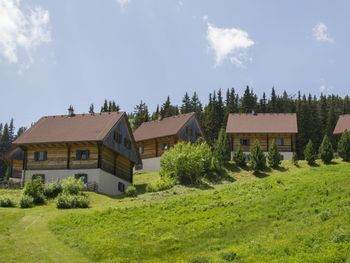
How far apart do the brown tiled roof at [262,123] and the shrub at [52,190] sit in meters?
36.9

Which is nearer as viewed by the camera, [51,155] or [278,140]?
[51,155]

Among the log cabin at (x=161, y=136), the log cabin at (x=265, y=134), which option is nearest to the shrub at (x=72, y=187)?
the log cabin at (x=161, y=136)

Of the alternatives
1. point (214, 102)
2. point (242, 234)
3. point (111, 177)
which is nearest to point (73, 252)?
point (242, 234)

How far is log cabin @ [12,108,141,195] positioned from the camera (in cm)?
5369

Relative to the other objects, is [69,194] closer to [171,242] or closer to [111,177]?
[111,177]

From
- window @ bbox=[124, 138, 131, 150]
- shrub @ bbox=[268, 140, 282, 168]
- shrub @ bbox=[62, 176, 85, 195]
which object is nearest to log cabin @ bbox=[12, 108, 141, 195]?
window @ bbox=[124, 138, 131, 150]

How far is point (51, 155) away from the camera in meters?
55.2

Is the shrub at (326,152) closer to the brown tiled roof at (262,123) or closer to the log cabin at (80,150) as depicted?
the brown tiled roof at (262,123)

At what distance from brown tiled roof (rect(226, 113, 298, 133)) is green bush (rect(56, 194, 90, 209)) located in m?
40.4

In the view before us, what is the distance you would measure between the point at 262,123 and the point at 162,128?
16.4 meters

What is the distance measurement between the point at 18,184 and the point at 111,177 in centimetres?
952

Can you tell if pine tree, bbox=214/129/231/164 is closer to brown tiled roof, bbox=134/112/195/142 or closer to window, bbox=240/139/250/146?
brown tiled roof, bbox=134/112/195/142

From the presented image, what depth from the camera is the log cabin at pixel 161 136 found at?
240 ft

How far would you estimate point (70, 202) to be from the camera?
41.7 meters
